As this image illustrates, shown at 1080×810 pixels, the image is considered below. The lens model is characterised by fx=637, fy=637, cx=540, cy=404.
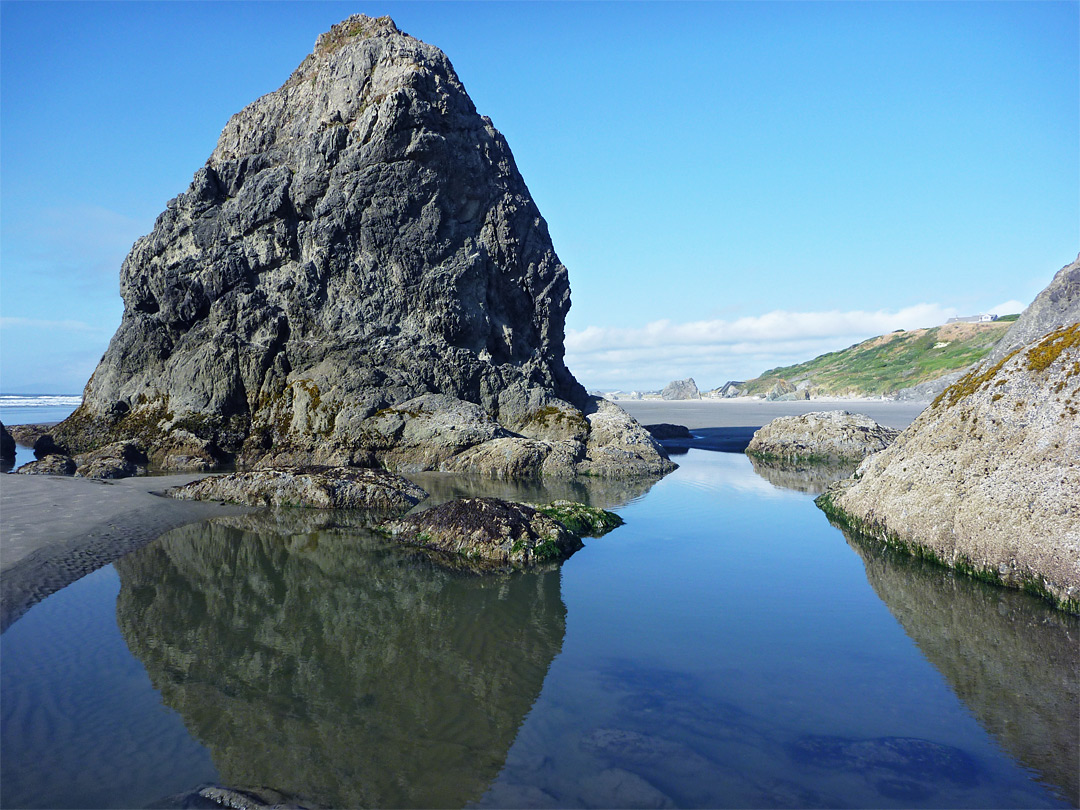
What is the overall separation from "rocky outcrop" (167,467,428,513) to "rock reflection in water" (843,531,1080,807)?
13.1 metres

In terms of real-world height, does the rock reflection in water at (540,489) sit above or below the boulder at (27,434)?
below

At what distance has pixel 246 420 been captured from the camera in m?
33.3

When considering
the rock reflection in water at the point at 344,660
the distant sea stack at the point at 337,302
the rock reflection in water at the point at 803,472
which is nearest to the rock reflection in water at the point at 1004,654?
the rock reflection in water at the point at 344,660

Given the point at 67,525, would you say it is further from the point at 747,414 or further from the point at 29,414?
the point at 747,414

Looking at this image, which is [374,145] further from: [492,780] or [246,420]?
[492,780]

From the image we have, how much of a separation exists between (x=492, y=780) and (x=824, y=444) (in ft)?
106

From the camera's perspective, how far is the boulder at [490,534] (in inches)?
533

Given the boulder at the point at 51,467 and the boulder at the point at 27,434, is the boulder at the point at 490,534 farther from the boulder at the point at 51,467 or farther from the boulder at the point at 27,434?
the boulder at the point at 27,434

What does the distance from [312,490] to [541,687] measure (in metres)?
13.5

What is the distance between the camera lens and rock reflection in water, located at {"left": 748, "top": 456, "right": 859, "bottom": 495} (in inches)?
996

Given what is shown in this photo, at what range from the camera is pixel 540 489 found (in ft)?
79.3

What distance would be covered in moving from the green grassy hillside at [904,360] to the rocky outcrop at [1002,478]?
138 m

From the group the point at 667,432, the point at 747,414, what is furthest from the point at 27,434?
the point at 747,414

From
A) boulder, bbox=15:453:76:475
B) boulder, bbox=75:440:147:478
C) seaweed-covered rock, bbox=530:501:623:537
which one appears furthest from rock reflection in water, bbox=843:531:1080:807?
boulder, bbox=15:453:76:475
